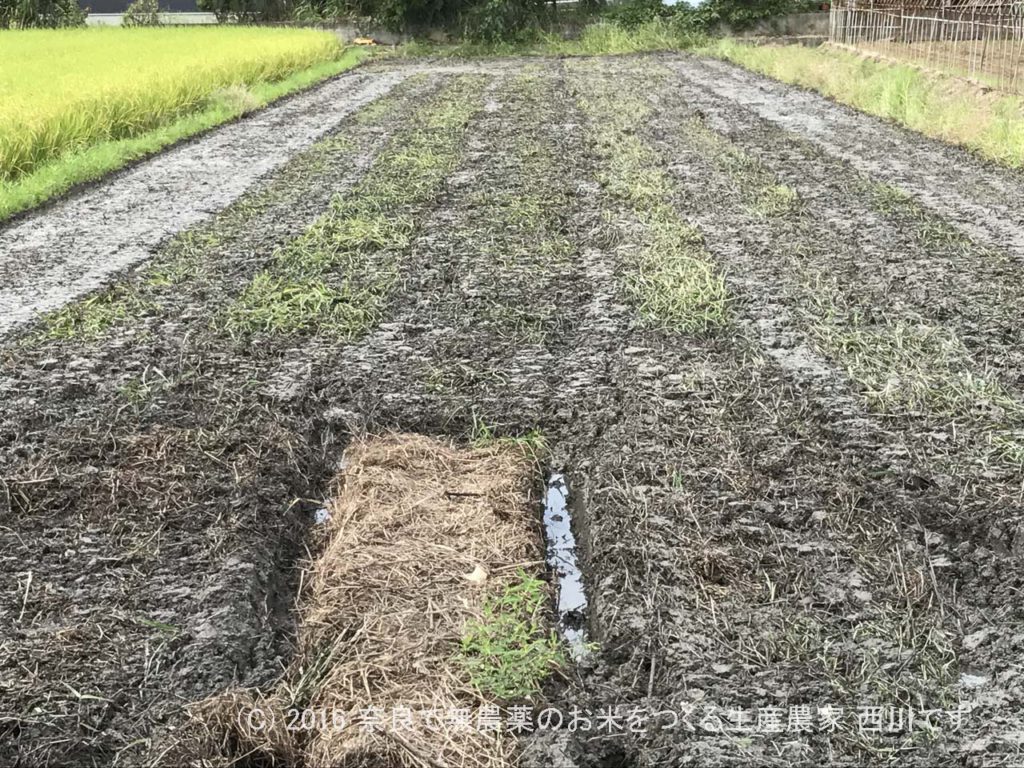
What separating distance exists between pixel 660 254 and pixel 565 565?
8.65ft

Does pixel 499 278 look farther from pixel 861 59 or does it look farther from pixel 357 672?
pixel 861 59

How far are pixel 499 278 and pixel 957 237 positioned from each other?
8.58 feet

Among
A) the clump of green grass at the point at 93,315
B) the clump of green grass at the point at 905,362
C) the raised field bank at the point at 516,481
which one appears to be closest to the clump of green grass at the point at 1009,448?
the raised field bank at the point at 516,481

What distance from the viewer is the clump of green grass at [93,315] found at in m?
3.94

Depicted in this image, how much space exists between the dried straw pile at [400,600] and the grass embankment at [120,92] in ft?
14.6

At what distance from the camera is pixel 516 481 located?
2.84m

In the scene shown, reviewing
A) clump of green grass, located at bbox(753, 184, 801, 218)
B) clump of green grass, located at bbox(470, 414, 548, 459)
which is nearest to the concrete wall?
clump of green grass, located at bbox(753, 184, 801, 218)

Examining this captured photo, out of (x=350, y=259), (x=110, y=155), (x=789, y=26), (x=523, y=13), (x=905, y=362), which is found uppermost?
(x=523, y=13)

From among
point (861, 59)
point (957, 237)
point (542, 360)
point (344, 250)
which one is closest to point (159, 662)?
point (542, 360)

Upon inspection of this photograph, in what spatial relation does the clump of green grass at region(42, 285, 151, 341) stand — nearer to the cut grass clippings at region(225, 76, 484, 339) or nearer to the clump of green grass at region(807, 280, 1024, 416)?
the cut grass clippings at region(225, 76, 484, 339)

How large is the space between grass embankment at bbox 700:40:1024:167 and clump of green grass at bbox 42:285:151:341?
632cm

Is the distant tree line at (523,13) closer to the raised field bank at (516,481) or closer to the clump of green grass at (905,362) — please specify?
the raised field bank at (516,481)

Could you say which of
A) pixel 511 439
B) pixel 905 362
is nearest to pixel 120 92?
pixel 511 439

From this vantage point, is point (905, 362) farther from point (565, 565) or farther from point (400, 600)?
point (400, 600)
